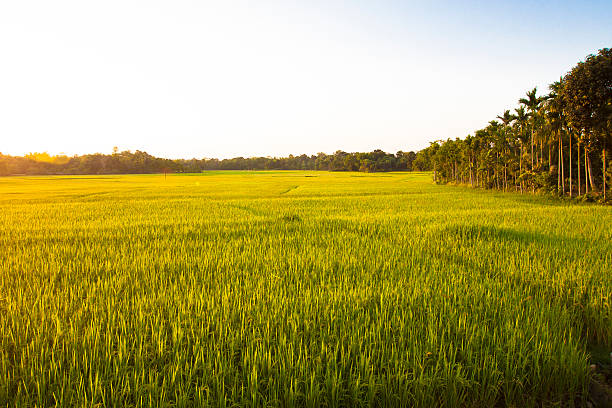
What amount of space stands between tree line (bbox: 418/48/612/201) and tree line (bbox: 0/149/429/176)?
44.0m

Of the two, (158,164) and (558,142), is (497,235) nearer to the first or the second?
(558,142)

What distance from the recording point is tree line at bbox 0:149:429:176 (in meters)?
91.6

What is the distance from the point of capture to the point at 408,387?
7.98 feet

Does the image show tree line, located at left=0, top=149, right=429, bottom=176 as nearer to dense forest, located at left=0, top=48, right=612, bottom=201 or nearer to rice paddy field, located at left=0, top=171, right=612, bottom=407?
dense forest, located at left=0, top=48, right=612, bottom=201

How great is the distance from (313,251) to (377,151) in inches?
5001

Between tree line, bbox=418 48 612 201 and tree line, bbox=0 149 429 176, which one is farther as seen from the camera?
tree line, bbox=0 149 429 176

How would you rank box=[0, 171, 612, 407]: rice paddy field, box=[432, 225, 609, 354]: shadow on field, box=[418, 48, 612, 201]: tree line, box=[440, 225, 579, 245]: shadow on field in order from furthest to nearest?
box=[418, 48, 612, 201]: tree line < box=[440, 225, 579, 245]: shadow on field < box=[432, 225, 609, 354]: shadow on field < box=[0, 171, 612, 407]: rice paddy field

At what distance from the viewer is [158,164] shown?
111 metres

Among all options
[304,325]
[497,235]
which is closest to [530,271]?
[497,235]

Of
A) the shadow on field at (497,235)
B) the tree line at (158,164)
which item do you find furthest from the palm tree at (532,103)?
the tree line at (158,164)

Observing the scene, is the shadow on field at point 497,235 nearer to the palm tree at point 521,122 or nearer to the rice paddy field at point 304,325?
the rice paddy field at point 304,325

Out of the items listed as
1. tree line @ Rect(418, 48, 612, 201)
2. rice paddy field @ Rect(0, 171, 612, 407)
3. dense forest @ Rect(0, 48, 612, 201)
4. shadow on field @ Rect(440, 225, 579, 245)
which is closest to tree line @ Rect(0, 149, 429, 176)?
dense forest @ Rect(0, 48, 612, 201)

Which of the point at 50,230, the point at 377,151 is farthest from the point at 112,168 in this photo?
the point at 50,230

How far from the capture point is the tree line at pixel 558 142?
17438mm
